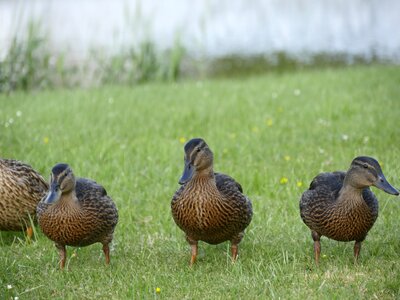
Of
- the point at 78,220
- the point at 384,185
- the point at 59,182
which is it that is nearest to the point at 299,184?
the point at 384,185

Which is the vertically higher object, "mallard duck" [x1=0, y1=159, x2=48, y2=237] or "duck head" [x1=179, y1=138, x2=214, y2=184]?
"duck head" [x1=179, y1=138, x2=214, y2=184]

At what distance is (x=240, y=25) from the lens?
1805 centimetres

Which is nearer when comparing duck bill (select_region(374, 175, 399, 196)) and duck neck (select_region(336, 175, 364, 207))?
duck bill (select_region(374, 175, 399, 196))

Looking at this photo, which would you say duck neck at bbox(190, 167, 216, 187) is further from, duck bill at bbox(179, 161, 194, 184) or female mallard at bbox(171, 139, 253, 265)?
duck bill at bbox(179, 161, 194, 184)

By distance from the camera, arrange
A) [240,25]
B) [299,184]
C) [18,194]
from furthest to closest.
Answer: [240,25] → [299,184] → [18,194]

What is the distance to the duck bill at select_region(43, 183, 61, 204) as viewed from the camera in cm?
478

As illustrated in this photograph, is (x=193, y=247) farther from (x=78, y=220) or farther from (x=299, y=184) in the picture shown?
(x=299, y=184)

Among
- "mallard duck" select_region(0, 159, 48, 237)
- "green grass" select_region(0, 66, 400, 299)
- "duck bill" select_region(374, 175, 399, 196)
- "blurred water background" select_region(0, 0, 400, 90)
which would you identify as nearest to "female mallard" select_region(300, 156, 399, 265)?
"duck bill" select_region(374, 175, 399, 196)

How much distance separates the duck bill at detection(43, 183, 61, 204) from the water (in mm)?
9457

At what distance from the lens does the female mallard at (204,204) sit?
5.00 m

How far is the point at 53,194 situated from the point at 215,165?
9.89 feet

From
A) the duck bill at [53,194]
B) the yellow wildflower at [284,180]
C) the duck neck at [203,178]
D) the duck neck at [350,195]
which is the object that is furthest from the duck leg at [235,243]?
the yellow wildflower at [284,180]

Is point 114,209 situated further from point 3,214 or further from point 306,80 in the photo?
point 306,80

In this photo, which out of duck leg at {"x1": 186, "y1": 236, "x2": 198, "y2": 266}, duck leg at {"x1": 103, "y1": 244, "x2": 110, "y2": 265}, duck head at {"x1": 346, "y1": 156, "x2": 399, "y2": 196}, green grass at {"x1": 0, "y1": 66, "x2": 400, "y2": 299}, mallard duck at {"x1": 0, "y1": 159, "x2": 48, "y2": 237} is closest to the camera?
green grass at {"x1": 0, "y1": 66, "x2": 400, "y2": 299}
